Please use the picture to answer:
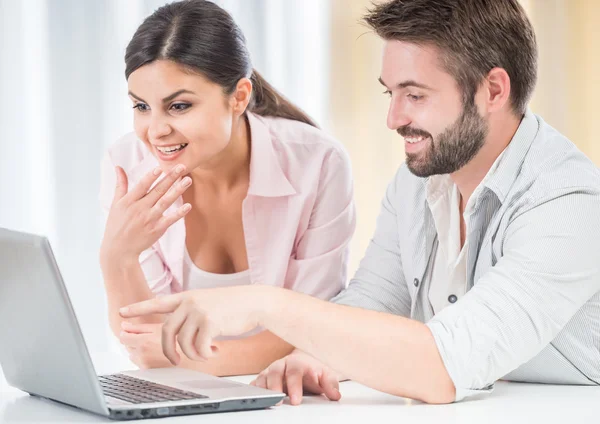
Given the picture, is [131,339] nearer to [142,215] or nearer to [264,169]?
[142,215]

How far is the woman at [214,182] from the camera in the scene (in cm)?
183

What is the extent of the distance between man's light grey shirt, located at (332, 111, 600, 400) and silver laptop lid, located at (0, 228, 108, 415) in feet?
1.49

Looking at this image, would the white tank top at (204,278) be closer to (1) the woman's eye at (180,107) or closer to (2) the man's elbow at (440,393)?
(1) the woman's eye at (180,107)

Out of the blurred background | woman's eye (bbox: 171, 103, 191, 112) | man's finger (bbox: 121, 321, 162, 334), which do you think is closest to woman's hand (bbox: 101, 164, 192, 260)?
woman's eye (bbox: 171, 103, 191, 112)

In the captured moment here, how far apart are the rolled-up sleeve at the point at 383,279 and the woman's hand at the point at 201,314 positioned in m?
0.48

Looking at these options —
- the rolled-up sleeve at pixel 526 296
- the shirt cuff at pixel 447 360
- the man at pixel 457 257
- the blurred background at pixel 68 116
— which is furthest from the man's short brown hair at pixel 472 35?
the blurred background at pixel 68 116

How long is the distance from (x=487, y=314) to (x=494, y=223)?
0.25 metres

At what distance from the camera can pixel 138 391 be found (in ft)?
3.84

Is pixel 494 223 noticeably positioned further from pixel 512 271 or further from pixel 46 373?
pixel 46 373

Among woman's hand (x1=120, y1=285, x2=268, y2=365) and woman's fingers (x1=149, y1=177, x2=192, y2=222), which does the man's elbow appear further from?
woman's fingers (x1=149, y1=177, x2=192, y2=222)

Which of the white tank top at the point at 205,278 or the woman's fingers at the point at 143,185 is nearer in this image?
the woman's fingers at the point at 143,185

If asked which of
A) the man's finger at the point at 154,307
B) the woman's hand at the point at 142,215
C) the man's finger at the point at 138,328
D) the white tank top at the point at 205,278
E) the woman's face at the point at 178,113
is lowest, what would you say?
the man's finger at the point at 138,328

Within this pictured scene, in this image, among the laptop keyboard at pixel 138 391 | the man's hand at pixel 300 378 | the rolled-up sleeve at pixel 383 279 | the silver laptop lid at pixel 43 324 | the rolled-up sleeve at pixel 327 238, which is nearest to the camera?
the silver laptop lid at pixel 43 324

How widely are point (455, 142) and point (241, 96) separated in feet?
2.08
